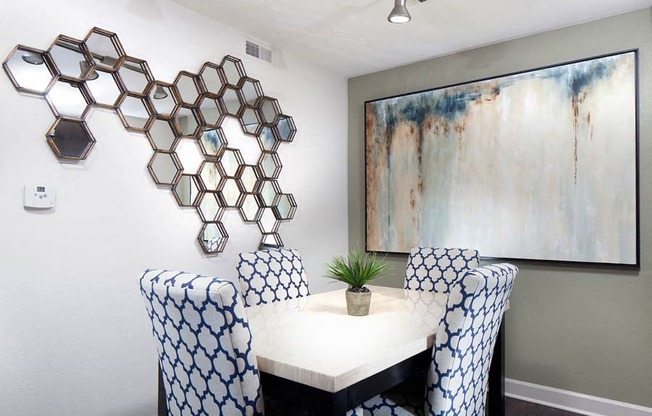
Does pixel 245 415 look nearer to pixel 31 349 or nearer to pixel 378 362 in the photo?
pixel 378 362

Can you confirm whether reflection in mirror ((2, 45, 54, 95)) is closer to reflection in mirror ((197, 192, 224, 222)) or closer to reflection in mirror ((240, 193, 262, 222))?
reflection in mirror ((197, 192, 224, 222))

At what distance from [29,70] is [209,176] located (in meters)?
1.10

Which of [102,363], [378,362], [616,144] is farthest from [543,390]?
[102,363]

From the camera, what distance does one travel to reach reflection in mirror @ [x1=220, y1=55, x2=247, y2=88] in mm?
3041

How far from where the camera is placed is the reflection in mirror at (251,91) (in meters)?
3.20

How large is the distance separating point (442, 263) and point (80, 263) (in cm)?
203

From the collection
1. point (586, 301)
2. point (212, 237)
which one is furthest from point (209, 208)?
point (586, 301)

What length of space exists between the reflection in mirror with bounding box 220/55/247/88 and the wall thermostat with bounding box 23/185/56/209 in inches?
52.3

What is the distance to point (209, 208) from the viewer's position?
2.92 m

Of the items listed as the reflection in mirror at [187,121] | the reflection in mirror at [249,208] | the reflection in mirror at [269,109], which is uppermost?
the reflection in mirror at [269,109]

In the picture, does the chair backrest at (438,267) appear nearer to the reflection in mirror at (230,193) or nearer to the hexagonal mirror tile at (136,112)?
the reflection in mirror at (230,193)

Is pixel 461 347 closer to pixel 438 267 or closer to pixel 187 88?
pixel 438 267

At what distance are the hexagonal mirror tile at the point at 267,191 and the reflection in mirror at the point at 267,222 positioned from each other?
0.15 feet


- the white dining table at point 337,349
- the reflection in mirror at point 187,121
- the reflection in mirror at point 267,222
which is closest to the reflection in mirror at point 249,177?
the reflection in mirror at point 267,222
